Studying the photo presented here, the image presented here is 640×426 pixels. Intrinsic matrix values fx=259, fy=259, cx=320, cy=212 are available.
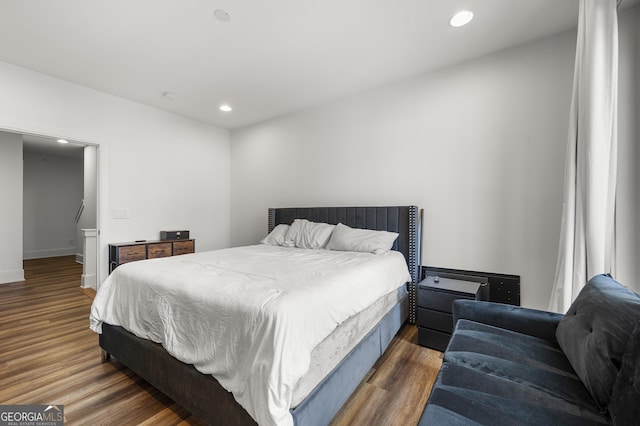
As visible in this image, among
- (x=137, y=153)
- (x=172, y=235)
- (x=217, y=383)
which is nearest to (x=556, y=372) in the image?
(x=217, y=383)

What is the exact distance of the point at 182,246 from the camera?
12.3 ft

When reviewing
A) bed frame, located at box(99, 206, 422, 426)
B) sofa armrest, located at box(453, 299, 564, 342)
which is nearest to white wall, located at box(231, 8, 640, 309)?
bed frame, located at box(99, 206, 422, 426)

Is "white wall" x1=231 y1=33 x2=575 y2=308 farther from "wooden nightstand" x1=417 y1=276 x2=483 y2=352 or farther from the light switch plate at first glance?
the light switch plate

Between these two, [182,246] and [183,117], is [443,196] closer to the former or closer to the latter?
[182,246]

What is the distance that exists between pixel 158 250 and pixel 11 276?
10.1 feet

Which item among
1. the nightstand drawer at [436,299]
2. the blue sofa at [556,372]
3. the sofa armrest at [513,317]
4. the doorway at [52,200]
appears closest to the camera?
the blue sofa at [556,372]

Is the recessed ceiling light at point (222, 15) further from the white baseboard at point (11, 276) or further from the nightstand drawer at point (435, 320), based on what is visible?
the white baseboard at point (11, 276)

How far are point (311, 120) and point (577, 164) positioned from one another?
2.91m

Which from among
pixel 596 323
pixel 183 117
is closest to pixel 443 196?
pixel 596 323

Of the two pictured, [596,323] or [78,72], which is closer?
[596,323]

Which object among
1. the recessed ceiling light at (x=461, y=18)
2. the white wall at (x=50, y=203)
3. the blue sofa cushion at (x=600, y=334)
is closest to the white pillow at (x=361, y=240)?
the blue sofa cushion at (x=600, y=334)

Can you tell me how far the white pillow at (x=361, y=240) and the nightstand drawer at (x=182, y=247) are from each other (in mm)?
2187

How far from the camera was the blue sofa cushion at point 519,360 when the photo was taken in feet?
3.32

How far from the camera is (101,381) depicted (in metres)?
1.80
